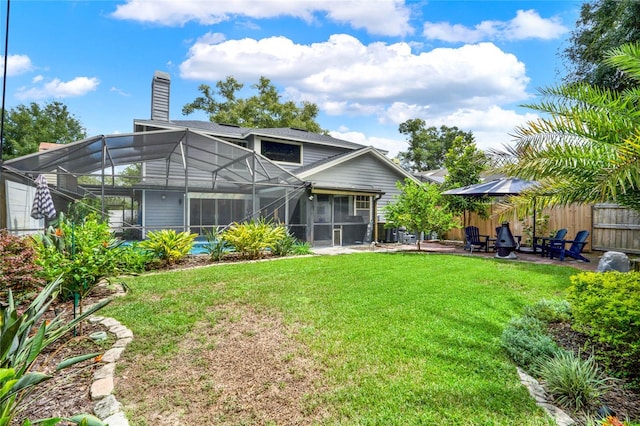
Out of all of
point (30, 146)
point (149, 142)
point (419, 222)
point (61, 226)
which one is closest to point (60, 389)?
point (61, 226)

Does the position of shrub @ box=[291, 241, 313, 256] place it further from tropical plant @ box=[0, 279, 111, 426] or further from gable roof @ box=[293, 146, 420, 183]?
tropical plant @ box=[0, 279, 111, 426]

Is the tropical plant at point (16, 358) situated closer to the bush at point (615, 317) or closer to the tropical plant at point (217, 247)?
the bush at point (615, 317)

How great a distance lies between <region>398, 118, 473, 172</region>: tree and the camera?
1789 inches

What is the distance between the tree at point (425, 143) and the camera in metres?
45.4

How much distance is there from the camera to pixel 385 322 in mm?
4660

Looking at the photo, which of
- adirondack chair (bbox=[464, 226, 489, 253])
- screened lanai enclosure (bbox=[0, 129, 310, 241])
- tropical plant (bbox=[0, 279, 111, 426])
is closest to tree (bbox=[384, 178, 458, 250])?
adirondack chair (bbox=[464, 226, 489, 253])

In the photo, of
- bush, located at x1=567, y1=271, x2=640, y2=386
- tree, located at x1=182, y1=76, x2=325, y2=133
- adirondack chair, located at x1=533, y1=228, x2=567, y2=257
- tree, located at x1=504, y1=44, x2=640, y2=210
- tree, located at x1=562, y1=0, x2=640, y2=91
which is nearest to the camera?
bush, located at x1=567, y1=271, x2=640, y2=386

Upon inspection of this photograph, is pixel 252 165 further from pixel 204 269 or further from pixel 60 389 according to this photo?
pixel 60 389

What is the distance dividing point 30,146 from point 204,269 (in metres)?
32.2

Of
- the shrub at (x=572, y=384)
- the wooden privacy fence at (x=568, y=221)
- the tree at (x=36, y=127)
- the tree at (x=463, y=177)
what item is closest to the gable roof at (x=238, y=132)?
the tree at (x=463, y=177)

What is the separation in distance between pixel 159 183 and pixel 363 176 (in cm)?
958

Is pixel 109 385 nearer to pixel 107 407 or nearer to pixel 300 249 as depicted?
pixel 107 407

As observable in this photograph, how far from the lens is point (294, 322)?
4.73m

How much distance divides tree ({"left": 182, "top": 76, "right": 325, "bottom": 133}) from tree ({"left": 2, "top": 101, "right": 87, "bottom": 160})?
12.7m
